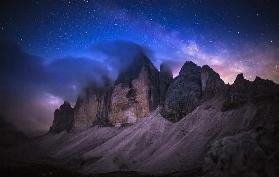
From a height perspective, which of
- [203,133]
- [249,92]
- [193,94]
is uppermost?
[193,94]

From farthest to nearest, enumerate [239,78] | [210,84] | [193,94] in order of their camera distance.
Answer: [193,94] < [210,84] < [239,78]

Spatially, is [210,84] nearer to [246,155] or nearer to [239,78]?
[239,78]

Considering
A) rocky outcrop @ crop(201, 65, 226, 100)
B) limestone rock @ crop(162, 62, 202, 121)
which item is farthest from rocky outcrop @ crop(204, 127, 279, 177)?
limestone rock @ crop(162, 62, 202, 121)

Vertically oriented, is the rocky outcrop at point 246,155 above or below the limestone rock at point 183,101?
below

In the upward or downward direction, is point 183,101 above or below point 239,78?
below

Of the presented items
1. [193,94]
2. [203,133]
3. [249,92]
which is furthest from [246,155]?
[193,94]

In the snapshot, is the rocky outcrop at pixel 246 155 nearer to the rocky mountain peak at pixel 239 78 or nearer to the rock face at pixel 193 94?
the rocky mountain peak at pixel 239 78

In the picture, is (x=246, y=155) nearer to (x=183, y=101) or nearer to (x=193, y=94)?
(x=193, y=94)

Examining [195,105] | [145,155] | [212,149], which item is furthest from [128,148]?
[212,149]

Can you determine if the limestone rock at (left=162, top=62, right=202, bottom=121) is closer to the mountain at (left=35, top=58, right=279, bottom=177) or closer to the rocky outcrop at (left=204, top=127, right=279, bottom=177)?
the mountain at (left=35, top=58, right=279, bottom=177)

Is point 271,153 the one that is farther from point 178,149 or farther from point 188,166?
point 178,149

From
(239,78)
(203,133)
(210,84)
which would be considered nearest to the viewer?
(203,133)

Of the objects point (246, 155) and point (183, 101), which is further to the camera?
point (183, 101)

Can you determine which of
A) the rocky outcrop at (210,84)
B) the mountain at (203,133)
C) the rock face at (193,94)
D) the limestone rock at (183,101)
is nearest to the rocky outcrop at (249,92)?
the mountain at (203,133)
